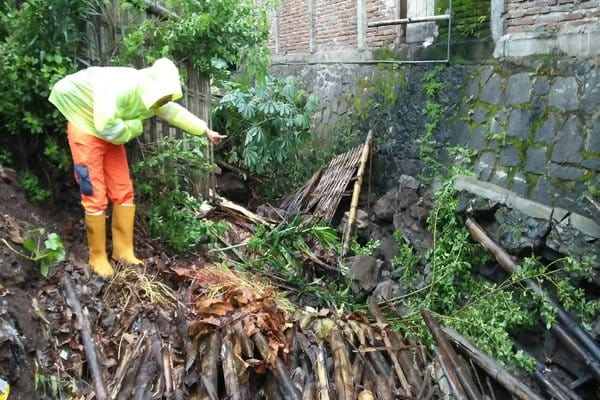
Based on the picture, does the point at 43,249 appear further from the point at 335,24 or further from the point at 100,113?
the point at 335,24

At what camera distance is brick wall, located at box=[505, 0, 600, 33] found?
200 inches

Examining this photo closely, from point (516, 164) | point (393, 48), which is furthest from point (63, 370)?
point (393, 48)

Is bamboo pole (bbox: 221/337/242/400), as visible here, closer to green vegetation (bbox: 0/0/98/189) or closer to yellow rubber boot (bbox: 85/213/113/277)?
yellow rubber boot (bbox: 85/213/113/277)

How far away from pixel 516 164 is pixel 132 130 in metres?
3.79

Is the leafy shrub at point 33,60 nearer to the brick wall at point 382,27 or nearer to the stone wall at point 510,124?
the stone wall at point 510,124

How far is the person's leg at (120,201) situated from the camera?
4.26m

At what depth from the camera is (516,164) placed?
18.5ft

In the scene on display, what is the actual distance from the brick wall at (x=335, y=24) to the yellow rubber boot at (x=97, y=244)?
6352 millimetres

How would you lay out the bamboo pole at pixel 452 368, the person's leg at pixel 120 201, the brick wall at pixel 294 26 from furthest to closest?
1. the brick wall at pixel 294 26
2. the person's leg at pixel 120 201
3. the bamboo pole at pixel 452 368

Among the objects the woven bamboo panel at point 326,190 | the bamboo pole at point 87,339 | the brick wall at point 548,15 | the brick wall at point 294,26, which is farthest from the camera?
A: the brick wall at point 294,26

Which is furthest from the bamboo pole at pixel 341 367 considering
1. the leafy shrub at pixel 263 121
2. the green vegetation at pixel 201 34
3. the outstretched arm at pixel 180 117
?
the leafy shrub at pixel 263 121

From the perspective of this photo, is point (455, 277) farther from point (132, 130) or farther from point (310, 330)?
point (132, 130)

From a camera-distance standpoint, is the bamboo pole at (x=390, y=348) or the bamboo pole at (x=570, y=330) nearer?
the bamboo pole at (x=390, y=348)

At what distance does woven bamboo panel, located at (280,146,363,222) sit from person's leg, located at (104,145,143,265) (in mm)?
3485
